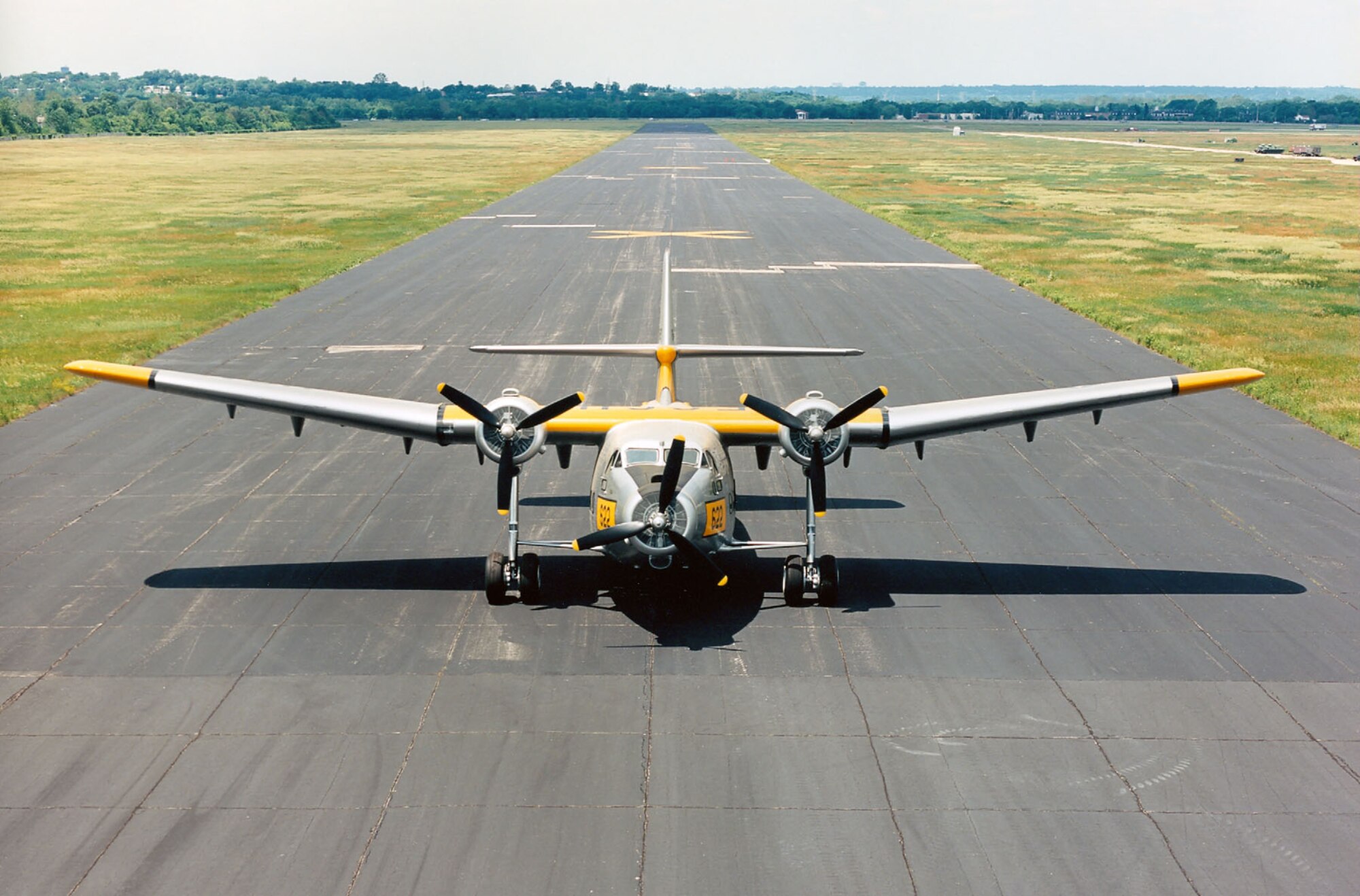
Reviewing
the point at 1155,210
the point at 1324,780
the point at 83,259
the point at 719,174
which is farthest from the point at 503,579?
the point at 719,174

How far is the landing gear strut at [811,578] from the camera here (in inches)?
912

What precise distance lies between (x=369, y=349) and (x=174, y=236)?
1937 inches

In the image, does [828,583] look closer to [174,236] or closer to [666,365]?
[666,365]

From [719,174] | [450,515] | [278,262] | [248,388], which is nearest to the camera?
[248,388]

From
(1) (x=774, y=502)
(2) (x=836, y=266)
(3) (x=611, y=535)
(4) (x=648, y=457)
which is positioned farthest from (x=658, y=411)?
(2) (x=836, y=266)

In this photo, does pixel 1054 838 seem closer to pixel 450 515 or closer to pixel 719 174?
pixel 450 515

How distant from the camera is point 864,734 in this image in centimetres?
1838

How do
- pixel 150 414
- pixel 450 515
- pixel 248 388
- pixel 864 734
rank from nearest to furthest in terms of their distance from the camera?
pixel 864 734 → pixel 248 388 → pixel 450 515 → pixel 150 414

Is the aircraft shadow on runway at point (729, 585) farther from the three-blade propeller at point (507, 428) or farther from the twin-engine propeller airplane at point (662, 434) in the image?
the three-blade propeller at point (507, 428)

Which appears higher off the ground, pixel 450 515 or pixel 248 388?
pixel 248 388

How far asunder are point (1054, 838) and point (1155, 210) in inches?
4249

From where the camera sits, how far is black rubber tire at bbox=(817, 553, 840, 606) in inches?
917

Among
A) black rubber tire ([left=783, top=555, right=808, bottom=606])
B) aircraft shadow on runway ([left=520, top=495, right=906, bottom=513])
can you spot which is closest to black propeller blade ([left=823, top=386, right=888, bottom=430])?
black rubber tire ([left=783, top=555, right=808, bottom=606])

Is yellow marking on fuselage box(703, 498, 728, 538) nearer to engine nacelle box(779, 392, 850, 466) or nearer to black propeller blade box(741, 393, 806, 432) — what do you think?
black propeller blade box(741, 393, 806, 432)
